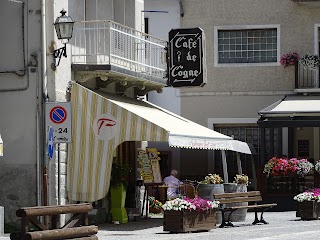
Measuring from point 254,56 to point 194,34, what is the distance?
8.93m

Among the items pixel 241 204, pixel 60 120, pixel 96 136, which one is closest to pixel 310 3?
pixel 241 204

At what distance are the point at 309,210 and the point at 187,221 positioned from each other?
501 centimetres

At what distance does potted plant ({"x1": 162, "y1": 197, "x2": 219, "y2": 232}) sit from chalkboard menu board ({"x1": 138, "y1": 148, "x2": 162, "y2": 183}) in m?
6.26

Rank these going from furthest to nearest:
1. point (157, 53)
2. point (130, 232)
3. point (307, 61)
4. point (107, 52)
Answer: point (307, 61), point (157, 53), point (107, 52), point (130, 232)

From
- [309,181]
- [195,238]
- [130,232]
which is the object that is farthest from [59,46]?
[309,181]

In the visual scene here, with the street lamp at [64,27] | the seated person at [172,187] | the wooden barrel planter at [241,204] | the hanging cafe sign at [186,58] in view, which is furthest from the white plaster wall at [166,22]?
the street lamp at [64,27]

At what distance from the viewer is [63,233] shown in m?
18.2

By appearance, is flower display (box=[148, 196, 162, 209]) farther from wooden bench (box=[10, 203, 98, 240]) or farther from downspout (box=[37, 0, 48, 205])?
wooden bench (box=[10, 203, 98, 240])

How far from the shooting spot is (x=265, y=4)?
37.5 meters

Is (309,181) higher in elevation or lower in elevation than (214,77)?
lower

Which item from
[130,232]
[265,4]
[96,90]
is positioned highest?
[265,4]

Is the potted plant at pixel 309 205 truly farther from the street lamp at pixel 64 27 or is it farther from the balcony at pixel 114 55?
the street lamp at pixel 64 27

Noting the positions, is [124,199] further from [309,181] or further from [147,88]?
[309,181]

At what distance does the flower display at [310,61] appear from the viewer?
36.4 meters
